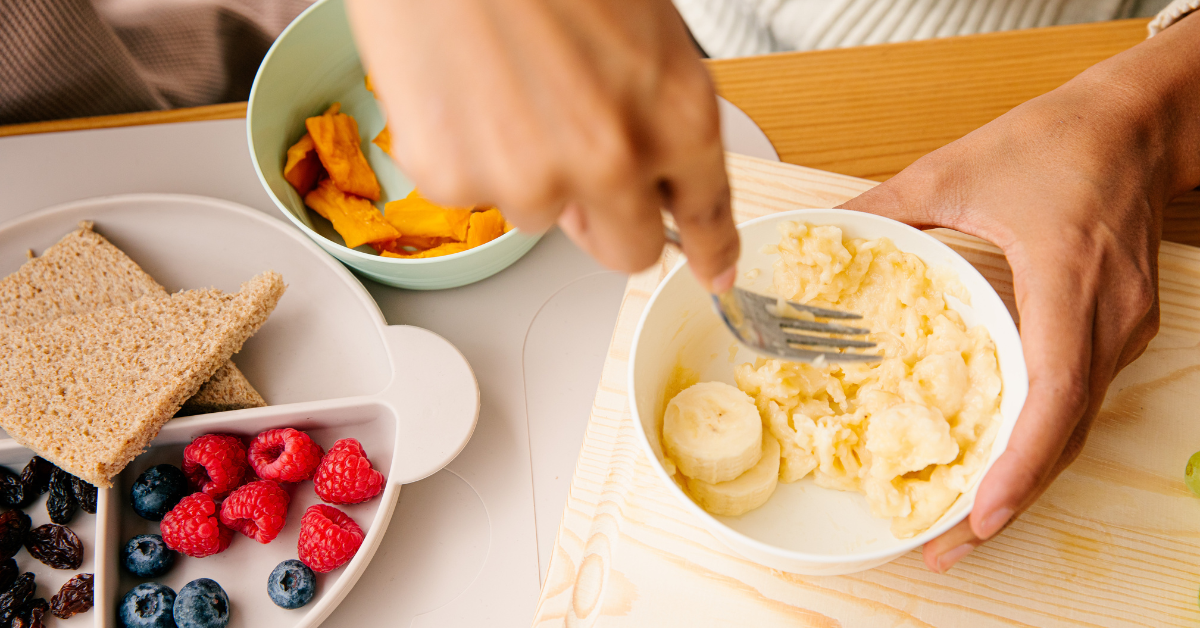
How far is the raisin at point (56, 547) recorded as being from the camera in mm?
980

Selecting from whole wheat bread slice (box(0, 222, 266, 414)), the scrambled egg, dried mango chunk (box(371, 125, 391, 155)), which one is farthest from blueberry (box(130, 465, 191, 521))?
the scrambled egg

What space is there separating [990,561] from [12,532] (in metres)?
A: 1.36

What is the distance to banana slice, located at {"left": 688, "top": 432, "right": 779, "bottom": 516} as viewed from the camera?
0.80 m

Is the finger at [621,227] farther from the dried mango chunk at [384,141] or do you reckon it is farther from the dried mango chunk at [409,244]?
the dried mango chunk at [384,141]

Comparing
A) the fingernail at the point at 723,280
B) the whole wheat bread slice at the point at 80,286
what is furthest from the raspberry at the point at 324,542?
the fingernail at the point at 723,280

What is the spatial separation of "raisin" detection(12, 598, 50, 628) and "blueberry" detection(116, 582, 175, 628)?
0.12 metres

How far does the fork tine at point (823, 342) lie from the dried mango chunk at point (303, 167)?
0.90 metres

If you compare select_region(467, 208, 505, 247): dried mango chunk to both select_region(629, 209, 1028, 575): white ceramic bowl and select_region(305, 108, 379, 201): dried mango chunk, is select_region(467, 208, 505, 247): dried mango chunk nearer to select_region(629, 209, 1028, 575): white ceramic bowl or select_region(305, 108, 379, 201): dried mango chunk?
select_region(305, 108, 379, 201): dried mango chunk

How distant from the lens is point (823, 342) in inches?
31.1

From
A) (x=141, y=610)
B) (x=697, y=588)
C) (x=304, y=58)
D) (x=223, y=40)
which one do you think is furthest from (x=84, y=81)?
(x=697, y=588)

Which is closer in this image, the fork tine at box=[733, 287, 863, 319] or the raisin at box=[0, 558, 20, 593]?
the fork tine at box=[733, 287, 863, 319]

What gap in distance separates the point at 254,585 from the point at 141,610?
0.46ft

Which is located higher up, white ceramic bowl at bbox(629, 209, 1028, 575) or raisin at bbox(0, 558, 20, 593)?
white ceramic bowl at bbox(629, 209, 1028, 575)

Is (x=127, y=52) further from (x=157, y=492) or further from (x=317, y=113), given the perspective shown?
(x=157, y=492)
